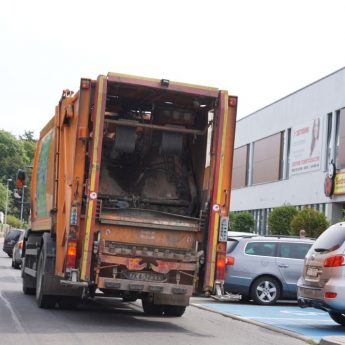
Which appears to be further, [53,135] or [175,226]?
[53,135]

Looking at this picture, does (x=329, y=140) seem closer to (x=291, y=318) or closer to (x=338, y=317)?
(x=291, y=318)

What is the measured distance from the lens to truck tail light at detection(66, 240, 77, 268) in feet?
38.1

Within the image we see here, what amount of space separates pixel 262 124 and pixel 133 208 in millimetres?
38232

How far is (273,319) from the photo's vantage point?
585 inches

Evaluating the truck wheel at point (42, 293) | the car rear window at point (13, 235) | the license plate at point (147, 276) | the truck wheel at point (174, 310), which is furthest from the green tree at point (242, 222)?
the license plate at point (147, 276)

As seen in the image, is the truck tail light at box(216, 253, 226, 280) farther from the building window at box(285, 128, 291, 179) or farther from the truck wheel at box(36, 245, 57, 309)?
the building window at box(285, 128, 291, 179)

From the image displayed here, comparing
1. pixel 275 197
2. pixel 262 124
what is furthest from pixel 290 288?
pixel 262 124

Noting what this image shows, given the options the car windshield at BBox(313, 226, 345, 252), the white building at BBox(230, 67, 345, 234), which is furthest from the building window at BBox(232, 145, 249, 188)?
the car windshield at BBox(313, 226, 345, 252)

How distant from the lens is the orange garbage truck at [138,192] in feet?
38.4

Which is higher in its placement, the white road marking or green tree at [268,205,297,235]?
green tree at [268,205,297,235]

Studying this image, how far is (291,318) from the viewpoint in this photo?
15.3 m

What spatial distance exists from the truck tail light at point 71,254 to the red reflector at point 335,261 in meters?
4.02

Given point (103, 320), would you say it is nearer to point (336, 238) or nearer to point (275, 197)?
point (336, 238)

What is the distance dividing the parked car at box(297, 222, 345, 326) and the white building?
2327cm
